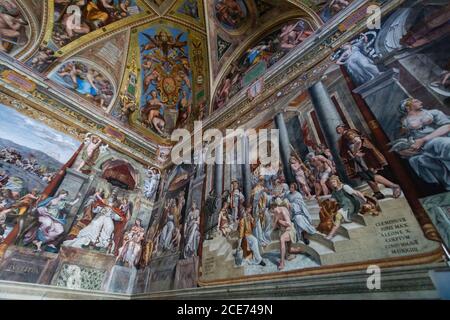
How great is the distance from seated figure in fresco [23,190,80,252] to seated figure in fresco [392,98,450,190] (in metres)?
7.97

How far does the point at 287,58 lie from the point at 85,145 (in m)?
7.06

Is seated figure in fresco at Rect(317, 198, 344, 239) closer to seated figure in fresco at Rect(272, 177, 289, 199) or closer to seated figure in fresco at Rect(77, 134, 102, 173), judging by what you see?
seated figure in fresco at Rect(272, 177, 289, 199)

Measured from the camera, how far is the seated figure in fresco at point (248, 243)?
4.23 metres

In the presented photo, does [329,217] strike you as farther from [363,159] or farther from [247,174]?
[247,174]

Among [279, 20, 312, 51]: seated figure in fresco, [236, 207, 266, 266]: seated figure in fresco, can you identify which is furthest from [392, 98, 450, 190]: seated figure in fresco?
[279, 20, 312, 51]: seated figure in fresco

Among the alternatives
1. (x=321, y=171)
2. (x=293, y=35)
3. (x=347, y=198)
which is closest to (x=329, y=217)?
(x=347, y=198)

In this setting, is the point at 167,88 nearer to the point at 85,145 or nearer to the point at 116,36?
the point at 116,36

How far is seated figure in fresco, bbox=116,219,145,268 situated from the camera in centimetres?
718

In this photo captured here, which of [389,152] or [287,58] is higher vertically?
[287,58]

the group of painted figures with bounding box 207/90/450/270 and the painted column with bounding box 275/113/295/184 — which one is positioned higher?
the painted column with bounding box 275/113/295/184

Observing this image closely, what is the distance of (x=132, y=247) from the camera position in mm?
7426

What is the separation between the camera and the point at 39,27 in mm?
7371

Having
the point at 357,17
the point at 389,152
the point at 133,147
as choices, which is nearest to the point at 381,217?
the point at 389,152

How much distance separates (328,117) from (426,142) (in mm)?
1616
